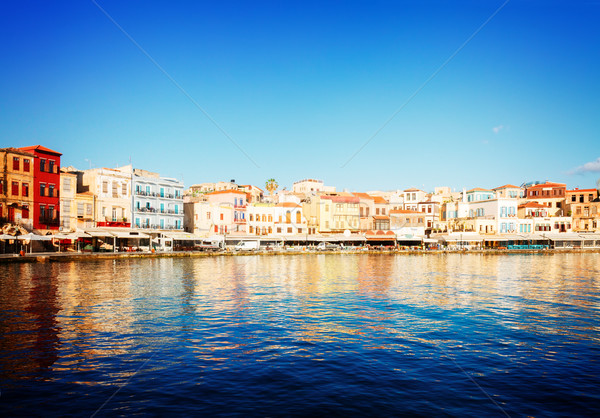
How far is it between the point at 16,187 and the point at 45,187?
379 centimetres

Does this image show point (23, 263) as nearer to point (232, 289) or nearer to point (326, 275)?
point (232, 289)

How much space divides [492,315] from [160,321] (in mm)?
16452

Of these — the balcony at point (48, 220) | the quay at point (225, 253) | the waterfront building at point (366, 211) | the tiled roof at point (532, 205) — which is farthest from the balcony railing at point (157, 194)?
the tiled roof at point (532, 205)

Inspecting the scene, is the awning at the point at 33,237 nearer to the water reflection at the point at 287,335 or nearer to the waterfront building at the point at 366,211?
the water reflection at the point at 287,335

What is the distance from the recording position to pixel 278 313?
2283 centimetres

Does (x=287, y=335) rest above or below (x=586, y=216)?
below

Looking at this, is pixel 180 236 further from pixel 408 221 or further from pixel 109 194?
pixel 408 221

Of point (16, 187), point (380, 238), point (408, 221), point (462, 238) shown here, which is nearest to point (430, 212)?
point (408, 221)

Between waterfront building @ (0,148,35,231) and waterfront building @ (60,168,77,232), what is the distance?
4.65 meters

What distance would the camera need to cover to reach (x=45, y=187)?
57406mm

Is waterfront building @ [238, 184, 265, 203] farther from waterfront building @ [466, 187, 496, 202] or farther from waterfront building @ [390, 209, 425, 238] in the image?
waterfront building @ [466, 187, 496, 202]

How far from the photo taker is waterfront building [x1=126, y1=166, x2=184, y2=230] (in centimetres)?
7050

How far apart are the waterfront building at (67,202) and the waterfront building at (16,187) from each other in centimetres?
465

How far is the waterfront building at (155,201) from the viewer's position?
7050 centimetres
